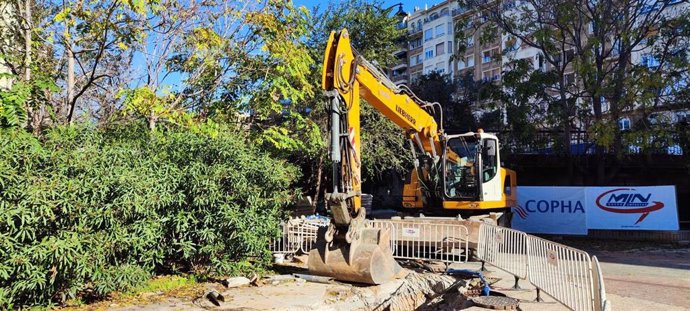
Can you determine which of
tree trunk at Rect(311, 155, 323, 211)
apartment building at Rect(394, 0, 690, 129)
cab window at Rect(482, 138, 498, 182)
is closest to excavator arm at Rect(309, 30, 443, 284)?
cab window at Rect(482, 138, 498, 182)

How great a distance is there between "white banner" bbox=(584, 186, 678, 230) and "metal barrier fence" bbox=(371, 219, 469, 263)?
8.12 metres

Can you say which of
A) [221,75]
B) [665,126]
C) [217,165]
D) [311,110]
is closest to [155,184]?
[217,165]

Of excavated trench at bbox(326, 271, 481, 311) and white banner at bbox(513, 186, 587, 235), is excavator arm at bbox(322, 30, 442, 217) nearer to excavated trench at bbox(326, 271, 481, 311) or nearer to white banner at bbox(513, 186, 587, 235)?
excavated trench at bbox(326, 271, 481, 311)

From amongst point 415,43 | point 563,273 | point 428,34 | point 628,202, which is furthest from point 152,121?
point 415,43

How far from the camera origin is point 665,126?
18.3 m

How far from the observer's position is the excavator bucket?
8.05 meters

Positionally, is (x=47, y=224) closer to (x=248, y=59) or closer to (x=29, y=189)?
(x=29, y=189)

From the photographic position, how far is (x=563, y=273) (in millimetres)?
6371

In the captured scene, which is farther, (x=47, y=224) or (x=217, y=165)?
(x=217, y=165)

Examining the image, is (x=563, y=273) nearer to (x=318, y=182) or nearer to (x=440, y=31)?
(x=318, y=182)

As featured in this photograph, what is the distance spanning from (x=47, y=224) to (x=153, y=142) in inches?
116

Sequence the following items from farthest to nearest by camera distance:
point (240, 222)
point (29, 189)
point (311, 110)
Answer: point (311, 110) → point (240, 222) → point (29, 189)

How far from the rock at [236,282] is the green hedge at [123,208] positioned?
431 mm

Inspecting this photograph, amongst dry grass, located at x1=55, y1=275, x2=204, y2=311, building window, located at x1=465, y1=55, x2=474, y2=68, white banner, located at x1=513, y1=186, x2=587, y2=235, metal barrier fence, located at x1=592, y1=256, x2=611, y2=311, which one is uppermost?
building window, located at x1=465, y1=55, x2=474, y2=68
